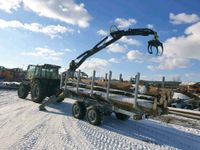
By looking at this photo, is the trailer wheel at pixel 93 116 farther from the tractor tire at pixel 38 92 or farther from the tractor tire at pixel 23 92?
the tractor tire at pixel 23 92

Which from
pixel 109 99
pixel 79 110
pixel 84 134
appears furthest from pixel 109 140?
pixel 79 110

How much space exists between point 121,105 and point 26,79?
1207 cm

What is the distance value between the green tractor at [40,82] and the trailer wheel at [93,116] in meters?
5.87

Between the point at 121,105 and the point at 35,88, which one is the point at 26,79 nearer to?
the point at 35,88

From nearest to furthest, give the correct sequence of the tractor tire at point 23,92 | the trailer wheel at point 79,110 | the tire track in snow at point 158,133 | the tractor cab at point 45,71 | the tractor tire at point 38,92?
the tire track in snow at point 158,133, the trailer wheel at point 79,110, the tractor tire at point 38,92, the tractor cab at point 45,71, the tractor tire at point 23,92

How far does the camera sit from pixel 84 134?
9.62 m

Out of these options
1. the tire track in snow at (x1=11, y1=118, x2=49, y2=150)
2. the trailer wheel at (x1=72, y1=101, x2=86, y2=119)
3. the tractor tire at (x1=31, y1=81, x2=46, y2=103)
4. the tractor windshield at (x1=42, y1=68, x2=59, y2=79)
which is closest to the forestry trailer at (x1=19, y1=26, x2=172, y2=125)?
→ the trailer wheel at (x1=72, y1=101, x2=86, y2=119)

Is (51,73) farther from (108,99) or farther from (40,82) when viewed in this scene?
(108,99)

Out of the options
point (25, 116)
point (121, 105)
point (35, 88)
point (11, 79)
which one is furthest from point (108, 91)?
point (11, 79)

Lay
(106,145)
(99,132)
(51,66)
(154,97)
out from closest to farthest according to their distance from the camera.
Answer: (106,145) < (154,97) < (99,132) < (51,66)

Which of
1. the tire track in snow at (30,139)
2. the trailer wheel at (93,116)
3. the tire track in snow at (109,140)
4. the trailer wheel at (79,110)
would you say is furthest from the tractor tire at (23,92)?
the tire track in snow at (109,140)

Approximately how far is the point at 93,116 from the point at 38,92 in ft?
24.7

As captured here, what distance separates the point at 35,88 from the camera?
18.7m

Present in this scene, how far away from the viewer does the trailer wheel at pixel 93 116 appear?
1131 centimetres
